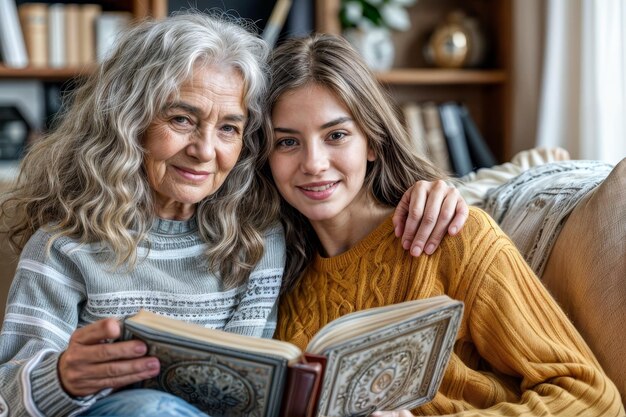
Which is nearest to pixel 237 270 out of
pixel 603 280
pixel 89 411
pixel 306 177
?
pixel 306 177

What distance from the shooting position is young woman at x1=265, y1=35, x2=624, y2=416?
4.55 feet

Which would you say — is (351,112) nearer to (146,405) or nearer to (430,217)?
(430,217)

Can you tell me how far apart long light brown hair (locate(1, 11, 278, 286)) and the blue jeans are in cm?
36

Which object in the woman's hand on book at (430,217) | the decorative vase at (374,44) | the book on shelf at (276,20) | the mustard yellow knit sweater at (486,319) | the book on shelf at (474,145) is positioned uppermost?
the book on shelf at (276,20)

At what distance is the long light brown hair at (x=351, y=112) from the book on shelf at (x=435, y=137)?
1.70 meters

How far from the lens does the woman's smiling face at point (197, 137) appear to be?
1.55 meters

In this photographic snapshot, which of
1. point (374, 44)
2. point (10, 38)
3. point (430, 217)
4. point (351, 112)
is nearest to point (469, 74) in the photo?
point (374, 44)

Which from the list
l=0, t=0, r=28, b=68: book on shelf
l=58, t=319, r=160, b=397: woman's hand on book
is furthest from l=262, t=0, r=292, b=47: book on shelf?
l=58, t=319, r=160, b=397: woman's hand on book

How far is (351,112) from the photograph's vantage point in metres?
1.61

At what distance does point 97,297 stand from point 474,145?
219 centimetres

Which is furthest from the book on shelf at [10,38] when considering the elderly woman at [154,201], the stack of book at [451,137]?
the elderly woman at [154,201]

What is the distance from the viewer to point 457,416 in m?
1.35

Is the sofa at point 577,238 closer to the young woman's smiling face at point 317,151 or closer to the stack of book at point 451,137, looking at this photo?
the young woman's smiling face at point 317,151

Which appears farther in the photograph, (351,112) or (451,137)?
(451,137)
